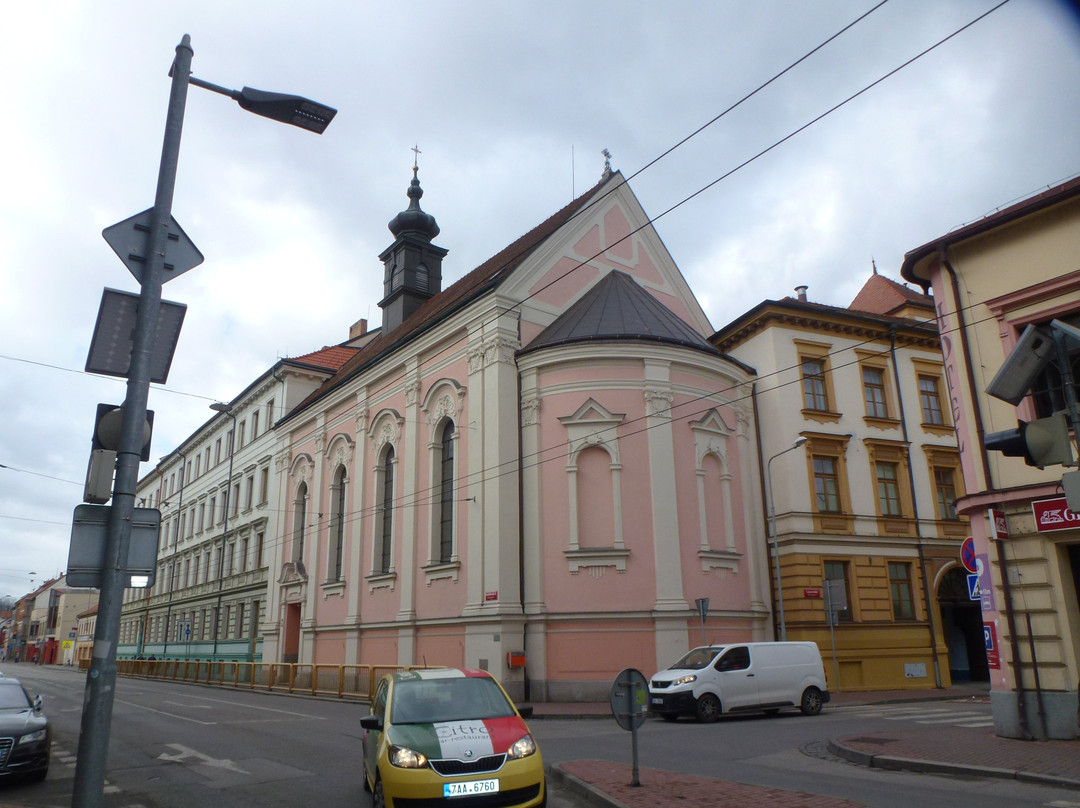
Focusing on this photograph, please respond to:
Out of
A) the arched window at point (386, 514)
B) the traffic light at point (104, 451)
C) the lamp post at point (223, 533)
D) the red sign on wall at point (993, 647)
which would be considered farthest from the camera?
the lamp post at point (223, 533)

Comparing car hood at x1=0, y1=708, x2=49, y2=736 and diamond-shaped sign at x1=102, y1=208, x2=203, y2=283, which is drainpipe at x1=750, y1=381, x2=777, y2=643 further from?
diamond-shaped sign at x1=102, y1=208, x2=203, y2=283

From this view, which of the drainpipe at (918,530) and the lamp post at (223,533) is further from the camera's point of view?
the lamp post at (223,533)

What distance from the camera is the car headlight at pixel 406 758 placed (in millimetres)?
7117

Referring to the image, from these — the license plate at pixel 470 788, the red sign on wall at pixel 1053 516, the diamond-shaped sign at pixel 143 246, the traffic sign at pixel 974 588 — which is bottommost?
the license plate at pixel 470 788

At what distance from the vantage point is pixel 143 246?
7.52m

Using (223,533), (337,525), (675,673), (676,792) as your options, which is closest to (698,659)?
(675,673)

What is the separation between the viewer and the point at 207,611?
4625cm

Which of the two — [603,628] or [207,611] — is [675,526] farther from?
[207,611]

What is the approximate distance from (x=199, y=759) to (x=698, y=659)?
1017 centimetres

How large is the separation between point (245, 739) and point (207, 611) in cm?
3564

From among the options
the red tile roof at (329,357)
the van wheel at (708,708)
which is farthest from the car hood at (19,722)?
the red tile roof at (329,357)

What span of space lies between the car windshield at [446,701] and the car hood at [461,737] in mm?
171

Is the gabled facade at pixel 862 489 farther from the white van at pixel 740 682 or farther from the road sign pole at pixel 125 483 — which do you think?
the road sign pole at pixel 125 483

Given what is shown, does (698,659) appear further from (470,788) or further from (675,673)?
(470,788)
